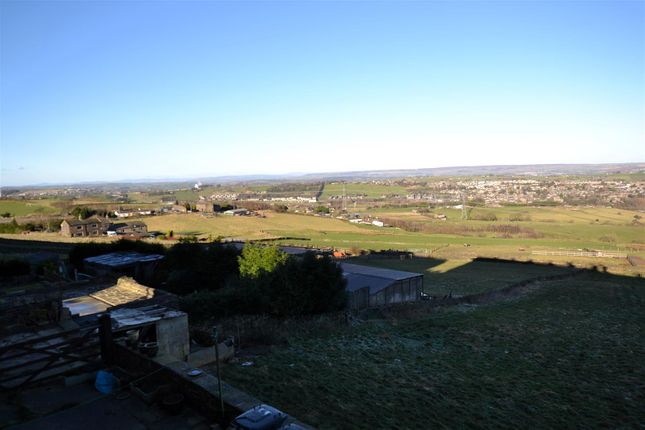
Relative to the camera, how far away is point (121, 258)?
31062 millimetres

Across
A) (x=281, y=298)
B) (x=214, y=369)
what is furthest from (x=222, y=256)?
(x=214, y=369)

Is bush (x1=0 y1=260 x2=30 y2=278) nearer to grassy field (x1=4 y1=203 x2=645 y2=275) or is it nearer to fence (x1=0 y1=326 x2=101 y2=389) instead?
fence (x1=0 y1=326 x2=101 y2=389)

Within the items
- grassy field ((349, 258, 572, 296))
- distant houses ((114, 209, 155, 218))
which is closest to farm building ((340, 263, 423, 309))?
grassy field ((349, 258, 572, 296))

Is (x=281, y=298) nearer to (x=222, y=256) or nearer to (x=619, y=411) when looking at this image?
(x=222, y=256)

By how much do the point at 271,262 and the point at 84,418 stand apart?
675 inches

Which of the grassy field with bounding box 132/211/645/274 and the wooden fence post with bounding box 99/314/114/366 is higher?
the wooden fence post with bounding box 99/314/114/366

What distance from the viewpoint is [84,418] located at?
7727mm

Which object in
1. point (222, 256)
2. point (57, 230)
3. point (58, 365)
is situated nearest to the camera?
point (58, 365)

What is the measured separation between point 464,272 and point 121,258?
1082 inches

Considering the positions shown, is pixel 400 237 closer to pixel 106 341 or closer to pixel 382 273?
pixel 382 273

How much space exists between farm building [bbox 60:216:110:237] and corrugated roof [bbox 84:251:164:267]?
99.3 ft

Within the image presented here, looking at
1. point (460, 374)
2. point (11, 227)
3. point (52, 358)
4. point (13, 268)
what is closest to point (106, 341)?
point (52, 358)

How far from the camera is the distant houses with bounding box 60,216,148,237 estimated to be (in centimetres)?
5878

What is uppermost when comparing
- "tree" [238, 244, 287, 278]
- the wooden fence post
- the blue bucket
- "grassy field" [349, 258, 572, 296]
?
the wooden fence post
